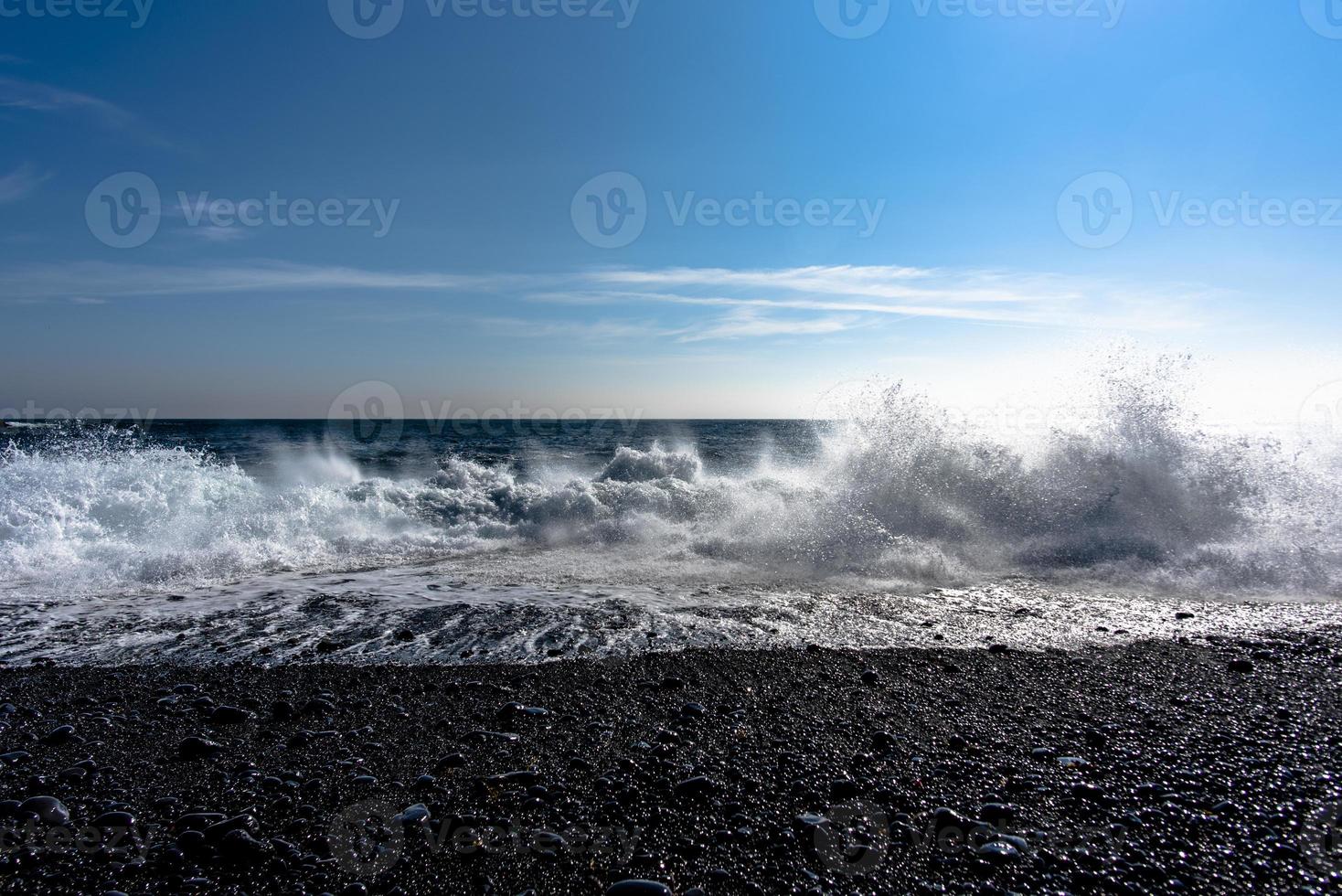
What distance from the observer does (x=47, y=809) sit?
10.0 ft

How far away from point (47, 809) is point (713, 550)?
25.5 feet

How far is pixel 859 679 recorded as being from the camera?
4.71 metres

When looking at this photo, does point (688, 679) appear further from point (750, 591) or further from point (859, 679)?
→ point (750, 591)

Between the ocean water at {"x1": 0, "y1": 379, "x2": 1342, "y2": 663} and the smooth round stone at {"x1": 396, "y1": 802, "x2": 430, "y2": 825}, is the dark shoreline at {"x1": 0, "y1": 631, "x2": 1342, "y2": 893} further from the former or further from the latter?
the ocean water at {"x1": 0, "y1": 379, "x2": 1342, "y2": 663}

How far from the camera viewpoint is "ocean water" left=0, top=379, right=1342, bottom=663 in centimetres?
607

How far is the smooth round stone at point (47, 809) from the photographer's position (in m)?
2.99

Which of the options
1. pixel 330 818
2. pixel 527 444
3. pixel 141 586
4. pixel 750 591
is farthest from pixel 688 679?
pixel 527 444

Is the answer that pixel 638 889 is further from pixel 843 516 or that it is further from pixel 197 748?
pixel 843 516

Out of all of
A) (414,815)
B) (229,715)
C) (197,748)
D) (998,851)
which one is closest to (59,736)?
(229,715)

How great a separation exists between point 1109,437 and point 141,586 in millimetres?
14740

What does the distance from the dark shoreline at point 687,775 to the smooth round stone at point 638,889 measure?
0.08 meters

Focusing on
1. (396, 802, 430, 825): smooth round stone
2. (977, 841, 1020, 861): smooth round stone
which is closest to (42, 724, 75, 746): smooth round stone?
(396, 802, 430, 825): smooth round stone

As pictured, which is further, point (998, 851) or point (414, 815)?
point (414, 815)

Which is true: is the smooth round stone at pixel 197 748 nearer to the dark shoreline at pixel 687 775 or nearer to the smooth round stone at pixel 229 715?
the dark shoreline at pixel 687 775
